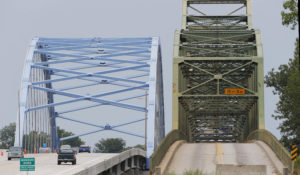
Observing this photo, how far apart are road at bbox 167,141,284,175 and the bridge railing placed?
11.6 inches

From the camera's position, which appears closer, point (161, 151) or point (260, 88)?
point (161, 151)

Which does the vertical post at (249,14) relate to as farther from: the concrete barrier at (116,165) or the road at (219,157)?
the road at (219,157)

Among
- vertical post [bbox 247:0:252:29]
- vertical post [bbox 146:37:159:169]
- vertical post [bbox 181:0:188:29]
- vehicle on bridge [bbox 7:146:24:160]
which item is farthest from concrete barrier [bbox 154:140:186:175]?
vertical post [bbox 247:0:252:29]

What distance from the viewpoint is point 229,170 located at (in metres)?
30.5

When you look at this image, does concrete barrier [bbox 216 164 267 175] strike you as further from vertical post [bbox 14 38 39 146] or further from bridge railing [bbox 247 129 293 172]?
vertical post [bbox 14 38 39 146]

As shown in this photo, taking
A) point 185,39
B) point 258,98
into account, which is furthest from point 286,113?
point 185,39

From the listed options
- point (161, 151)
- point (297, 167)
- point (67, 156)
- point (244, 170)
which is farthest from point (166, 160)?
point (67, 156)

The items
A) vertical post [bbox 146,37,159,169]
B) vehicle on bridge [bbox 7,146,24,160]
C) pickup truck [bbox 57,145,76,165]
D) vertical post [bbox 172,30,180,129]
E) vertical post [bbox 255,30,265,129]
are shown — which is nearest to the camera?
pickup truck [bbox 57,145,76,165]

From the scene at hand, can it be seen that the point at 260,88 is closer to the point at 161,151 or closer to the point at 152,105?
the point at 161,151

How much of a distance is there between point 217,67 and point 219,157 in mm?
32297

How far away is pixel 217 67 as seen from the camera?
7119cm

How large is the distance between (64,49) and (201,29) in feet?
100

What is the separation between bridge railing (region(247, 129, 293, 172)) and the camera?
111 ft

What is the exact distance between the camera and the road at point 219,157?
34.8 m
